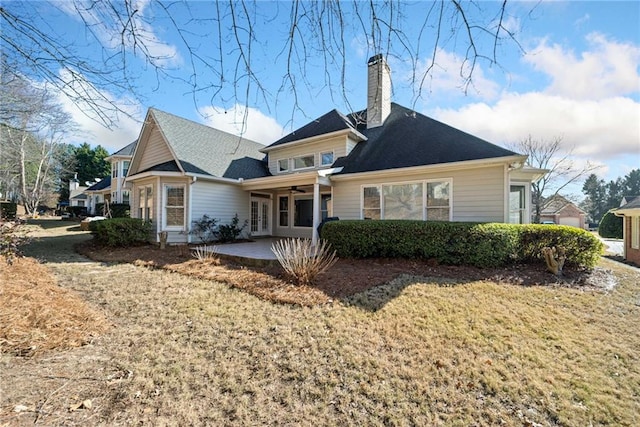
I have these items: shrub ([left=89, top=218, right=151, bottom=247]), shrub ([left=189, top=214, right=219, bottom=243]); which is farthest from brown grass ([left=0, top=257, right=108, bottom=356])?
shrub ([left=189, top=214, right=219, bottom=243])

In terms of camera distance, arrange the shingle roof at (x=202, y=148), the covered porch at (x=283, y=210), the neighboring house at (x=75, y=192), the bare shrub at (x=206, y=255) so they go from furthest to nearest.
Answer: the neighboring house at (x=75, y=192) → the covered porch at (x=283, y=210) → the shingle roof at (x=202, y=148) → the bare shrub at (x=206, y=255)

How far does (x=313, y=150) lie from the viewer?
1338cm

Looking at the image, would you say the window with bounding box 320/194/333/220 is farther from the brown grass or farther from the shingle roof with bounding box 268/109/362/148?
the brown grass

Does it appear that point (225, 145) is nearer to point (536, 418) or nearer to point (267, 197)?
point (267, 197)

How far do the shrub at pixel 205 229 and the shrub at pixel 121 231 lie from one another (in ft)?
5.99

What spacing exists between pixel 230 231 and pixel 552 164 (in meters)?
26.1

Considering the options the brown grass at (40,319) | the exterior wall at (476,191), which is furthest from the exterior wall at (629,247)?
the brown grass at (40,319)

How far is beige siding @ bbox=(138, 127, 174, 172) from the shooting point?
13.0 m

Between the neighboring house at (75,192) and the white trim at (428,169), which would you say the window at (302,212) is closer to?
the white trim at (428,169)

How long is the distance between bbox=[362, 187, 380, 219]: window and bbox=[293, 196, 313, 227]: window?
4.15 meters

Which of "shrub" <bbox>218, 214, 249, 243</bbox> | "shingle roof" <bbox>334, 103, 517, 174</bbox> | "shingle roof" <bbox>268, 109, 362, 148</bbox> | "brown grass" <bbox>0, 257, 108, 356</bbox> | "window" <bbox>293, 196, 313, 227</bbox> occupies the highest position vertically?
"shingle roof" <bbox>268, 109, 362, 148</bbox>

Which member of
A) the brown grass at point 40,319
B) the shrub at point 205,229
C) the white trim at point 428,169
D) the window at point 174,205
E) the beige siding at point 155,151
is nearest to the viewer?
the brown grass at point 40,319

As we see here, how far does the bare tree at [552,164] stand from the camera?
73.2ft

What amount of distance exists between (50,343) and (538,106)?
735 cm
